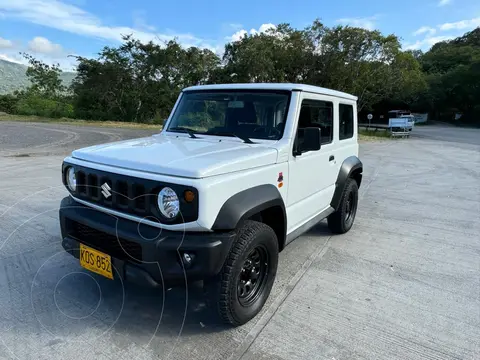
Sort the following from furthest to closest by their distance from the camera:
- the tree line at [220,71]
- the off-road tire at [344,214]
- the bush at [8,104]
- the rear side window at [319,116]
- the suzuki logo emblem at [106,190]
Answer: the bush at [8,104] → the tree line at [220,71] → the off-road tire at [344,214] → the rear side window at [319,116] → the suzuki logo emblem at [106,190]

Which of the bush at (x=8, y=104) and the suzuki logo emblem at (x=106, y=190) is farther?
the bush at (x=8, y=104)

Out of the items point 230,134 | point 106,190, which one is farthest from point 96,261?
point 230,134

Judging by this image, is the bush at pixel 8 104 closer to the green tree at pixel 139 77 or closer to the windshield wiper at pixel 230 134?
the green tree at pixel 139 77

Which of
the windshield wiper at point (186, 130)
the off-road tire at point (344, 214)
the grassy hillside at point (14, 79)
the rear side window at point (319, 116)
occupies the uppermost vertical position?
the grassy hillside at point (14, 79)

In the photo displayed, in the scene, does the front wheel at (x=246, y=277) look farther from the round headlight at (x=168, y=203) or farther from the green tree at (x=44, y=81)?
the green tree at (x=44, y=81)

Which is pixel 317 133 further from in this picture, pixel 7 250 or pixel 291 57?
pixel 291 57

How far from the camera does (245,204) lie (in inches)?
96.2

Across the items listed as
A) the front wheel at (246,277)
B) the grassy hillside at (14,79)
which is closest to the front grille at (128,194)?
the front wheel at (246,277)

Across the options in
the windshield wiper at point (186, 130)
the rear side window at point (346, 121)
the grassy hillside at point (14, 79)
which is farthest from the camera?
the grassy hillside at point (14, 79)

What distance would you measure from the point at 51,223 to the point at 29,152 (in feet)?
27.3

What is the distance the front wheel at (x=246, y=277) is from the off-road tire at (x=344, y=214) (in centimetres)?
193

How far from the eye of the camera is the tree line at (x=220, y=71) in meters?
25.8

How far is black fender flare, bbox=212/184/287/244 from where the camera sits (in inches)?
90.3

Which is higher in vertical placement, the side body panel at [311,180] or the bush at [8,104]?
the bush at [8,104]
